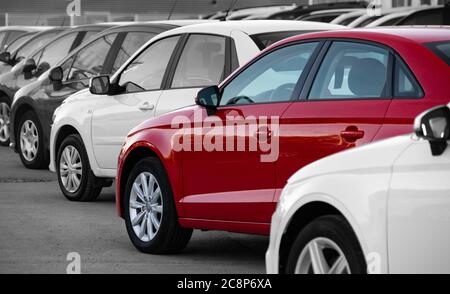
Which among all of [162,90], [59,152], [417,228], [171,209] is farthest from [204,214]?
[59,152]

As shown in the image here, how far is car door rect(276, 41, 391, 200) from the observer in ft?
26.2

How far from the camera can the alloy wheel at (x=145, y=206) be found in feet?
32.4

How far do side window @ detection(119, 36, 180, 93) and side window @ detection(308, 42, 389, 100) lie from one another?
3352 millimetres

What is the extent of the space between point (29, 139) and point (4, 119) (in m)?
3.44

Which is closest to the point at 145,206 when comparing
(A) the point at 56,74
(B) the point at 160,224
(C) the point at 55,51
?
(B) the point at 160,224

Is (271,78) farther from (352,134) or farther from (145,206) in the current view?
(145,206)

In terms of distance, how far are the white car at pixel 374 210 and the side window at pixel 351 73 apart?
1.60 metres

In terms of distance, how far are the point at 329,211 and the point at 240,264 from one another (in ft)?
9.86

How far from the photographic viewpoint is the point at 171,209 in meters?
9.70

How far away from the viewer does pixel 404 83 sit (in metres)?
7.91

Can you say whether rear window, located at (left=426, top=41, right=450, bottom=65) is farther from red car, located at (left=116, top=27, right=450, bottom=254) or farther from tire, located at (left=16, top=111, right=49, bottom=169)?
tire, located at (left=16, top=111, right=49, bottom=169)

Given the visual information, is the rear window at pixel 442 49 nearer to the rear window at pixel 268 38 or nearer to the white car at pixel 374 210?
the white car at pixel 374 210

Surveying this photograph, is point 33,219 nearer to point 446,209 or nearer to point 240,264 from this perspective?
point 240,264

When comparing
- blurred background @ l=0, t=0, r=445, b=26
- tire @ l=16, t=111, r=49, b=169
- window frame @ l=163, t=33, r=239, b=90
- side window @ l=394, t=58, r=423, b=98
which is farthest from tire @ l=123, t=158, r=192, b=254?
blurred background @ l=0, t=0, r=445, b=26
